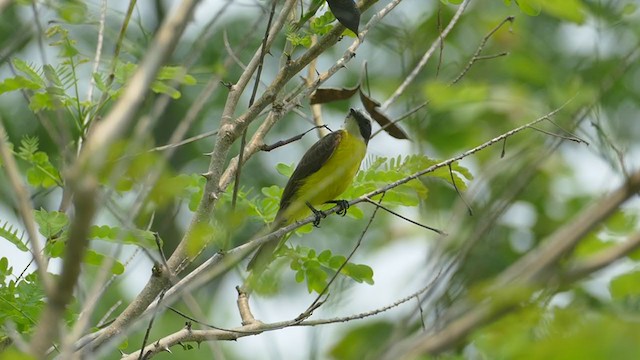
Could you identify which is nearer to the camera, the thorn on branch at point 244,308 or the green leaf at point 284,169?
the thorn on branch at point 244,308

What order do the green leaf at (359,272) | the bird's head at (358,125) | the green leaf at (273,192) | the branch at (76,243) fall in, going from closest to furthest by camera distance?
Answer: 1. the branch at (76,243)
2. the green leaf at (359,272)
3. the green leaf at (273,192)
4. the bird's head at (358,125)

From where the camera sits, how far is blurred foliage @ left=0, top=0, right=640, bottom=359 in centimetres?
185

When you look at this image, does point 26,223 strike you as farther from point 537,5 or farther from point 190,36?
point 190,36

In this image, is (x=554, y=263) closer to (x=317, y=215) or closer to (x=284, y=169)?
(x=317, y=215)

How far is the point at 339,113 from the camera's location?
9047 mm

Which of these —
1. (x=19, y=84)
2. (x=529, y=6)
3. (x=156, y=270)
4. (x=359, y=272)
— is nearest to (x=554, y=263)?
(x=156, y=270)

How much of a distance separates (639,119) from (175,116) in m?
6.63

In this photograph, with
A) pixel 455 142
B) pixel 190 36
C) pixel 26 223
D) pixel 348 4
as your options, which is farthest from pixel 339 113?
pixel 26 223

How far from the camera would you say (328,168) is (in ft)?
18.3

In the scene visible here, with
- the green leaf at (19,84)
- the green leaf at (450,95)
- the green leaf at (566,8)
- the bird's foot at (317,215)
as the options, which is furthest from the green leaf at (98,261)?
the green leaf at (566,8)

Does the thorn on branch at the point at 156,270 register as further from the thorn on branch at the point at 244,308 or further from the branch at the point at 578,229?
the branch at the point at 578,229

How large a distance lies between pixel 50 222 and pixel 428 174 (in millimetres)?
1406

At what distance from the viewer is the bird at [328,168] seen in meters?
4.70

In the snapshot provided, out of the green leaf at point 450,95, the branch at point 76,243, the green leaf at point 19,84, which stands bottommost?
the branch at point 76,243
